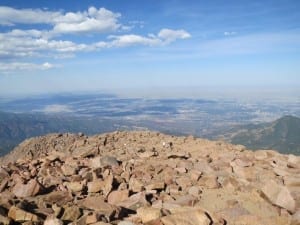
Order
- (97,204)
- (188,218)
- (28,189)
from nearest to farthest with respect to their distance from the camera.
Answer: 1. (188,218)
2. (97,204)
3. (28,189)

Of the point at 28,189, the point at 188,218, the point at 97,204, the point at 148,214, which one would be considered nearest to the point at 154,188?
the point at 97,204

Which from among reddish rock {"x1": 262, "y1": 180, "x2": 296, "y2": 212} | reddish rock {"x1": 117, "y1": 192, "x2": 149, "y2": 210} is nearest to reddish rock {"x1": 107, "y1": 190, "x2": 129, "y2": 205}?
reddish rock {"x1": 117, "y1": 192, "x2": 149, "y2": 210}

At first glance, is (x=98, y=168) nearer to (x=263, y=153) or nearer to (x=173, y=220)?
(x=173, y=220)

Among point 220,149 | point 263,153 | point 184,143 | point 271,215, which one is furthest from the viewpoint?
point 184,143

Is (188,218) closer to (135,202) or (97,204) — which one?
(135,202)

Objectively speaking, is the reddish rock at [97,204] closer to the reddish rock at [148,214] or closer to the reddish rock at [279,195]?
the reddish rock at [148,214]

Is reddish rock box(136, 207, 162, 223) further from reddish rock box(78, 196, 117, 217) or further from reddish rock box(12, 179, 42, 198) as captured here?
reddish rock box(12, 179, 42, 198)

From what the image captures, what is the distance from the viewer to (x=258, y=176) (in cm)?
1836

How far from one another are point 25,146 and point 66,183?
61.0 feet

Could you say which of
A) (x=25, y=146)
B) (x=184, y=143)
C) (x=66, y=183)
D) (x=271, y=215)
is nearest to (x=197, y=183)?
(x=271, y=215)

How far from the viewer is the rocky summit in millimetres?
13453

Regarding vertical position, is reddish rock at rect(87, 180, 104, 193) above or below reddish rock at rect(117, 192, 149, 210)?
above

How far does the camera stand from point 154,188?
1689 cm

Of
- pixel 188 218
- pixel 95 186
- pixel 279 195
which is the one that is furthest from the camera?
pixel 95 186
